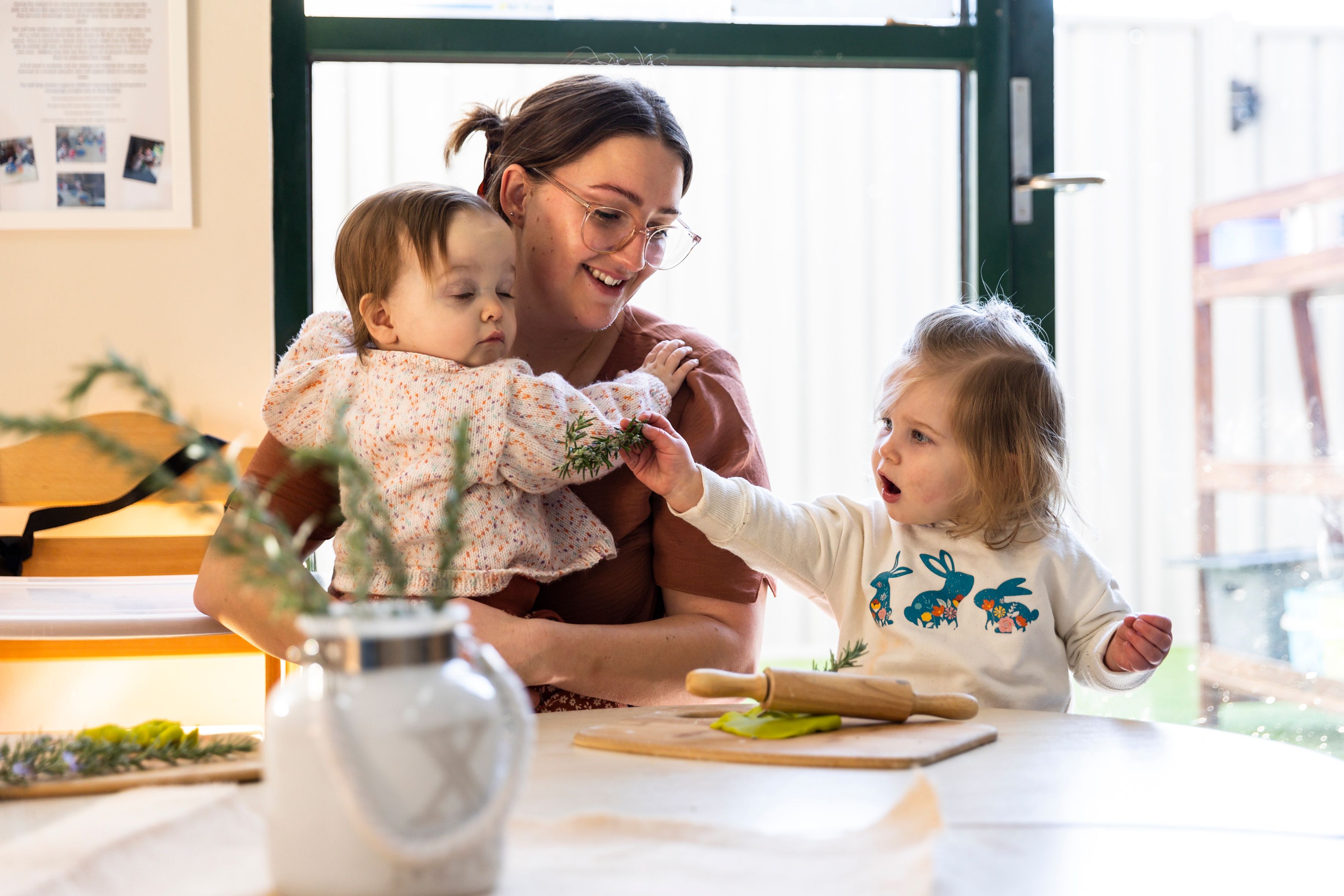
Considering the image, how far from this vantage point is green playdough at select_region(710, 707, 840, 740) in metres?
0.92

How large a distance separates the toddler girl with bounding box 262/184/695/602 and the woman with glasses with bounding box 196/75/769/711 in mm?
67

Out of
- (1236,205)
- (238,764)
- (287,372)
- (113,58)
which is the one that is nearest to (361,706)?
(238,764)

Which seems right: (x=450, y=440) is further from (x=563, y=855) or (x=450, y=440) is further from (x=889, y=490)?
(x=563, y=855)

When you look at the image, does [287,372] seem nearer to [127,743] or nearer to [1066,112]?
[127,743]

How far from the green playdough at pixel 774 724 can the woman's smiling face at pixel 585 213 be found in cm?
73

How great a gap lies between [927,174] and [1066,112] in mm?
303

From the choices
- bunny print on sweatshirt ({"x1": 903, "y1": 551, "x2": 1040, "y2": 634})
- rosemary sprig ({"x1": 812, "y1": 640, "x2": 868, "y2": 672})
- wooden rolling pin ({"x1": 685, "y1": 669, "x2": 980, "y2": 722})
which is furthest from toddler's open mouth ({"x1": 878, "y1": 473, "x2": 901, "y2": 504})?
wooden rolling pin ({"x1": 685, "y1": 669, "x2": 980, "y2": 722})

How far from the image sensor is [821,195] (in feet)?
8.08

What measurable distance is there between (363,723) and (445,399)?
841 mm

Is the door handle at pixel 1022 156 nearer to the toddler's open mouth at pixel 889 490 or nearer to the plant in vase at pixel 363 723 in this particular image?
the toddler's open mouth at pixel 889 490

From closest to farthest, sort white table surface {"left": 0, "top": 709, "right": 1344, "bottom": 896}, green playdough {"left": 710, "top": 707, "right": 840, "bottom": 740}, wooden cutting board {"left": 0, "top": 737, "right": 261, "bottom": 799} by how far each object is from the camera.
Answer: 1. white table surface {"left": 0, "top": 709, "right": 1344, "bottom": 896}
2. wooden cutting board {"left": 0, "top": 737, "right": 261, "bottom": 799}
3. green playdough {"left": 710, "top": 707, "right": 840, "bottom": 740}

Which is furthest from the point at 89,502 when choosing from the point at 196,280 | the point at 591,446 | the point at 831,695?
the point at 831,695

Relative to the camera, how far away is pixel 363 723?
519mm

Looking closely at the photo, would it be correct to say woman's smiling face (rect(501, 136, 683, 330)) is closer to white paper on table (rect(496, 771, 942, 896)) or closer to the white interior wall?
the white interior wall
